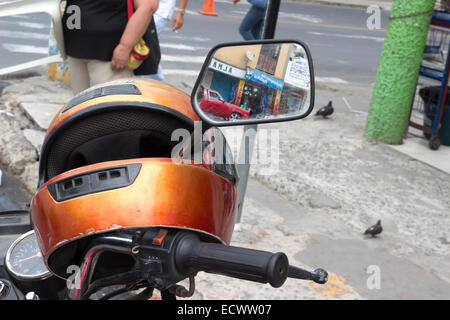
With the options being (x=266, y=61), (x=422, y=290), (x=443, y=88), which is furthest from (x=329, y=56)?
(x=266, y=61)

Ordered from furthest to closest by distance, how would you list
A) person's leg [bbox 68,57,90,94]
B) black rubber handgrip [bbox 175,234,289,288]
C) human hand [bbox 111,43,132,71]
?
person's leg [bbox 68,57,90,94], human hand [bbox 111,43,132,71], black rubber handgrip [bbox 175,234,289,288]

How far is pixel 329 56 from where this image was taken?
40.4ft

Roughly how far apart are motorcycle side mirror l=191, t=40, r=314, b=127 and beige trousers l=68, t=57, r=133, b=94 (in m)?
2.67

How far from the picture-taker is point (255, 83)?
5.22 ft

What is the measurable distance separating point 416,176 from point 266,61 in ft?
14.1

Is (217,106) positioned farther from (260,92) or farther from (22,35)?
(22,35)

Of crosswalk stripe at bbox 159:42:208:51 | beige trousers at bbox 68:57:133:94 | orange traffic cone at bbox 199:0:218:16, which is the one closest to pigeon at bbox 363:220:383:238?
beige trousers at bbox 68:57:133:94

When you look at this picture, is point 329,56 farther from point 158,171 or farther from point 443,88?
point 158,171

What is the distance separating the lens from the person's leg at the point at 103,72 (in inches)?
163

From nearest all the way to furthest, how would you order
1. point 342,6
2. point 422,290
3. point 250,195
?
point 422,290 → point 250,195 → point 342,6

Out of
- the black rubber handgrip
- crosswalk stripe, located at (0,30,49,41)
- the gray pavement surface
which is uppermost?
the black rubber handgrip

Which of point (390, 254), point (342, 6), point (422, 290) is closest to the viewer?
point (422, 290)

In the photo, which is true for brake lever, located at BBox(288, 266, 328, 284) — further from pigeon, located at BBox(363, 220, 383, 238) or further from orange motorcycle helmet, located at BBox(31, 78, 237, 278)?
pigeon, located at BBox(363, 220, 383, 238)

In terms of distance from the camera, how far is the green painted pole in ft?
19.5
